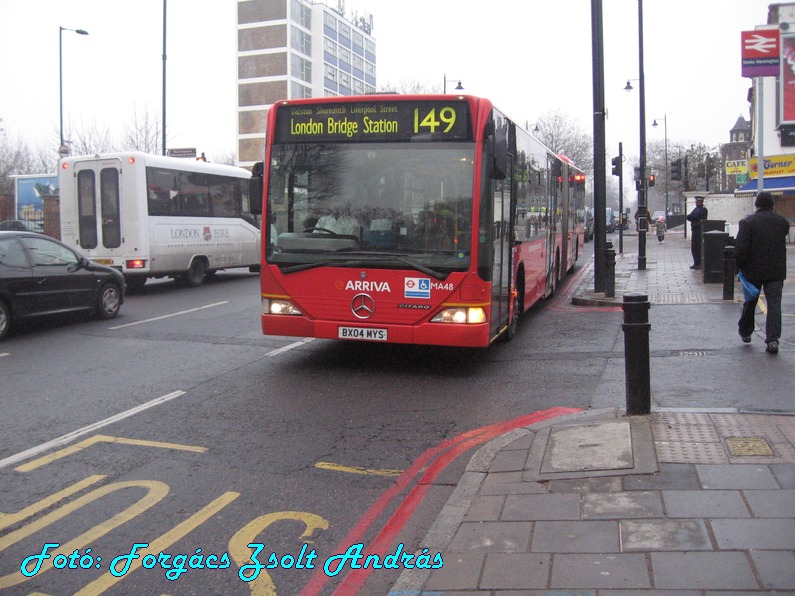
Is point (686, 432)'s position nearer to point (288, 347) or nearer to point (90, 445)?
point (90, 445)

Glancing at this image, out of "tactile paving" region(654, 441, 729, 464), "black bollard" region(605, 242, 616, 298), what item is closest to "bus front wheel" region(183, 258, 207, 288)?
"black bollard" region(605, 242, 616, 298)

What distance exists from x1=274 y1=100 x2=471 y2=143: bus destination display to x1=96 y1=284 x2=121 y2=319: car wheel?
19.9 feet

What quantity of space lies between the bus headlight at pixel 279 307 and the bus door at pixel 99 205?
31.4ft

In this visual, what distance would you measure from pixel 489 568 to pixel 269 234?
572 cm

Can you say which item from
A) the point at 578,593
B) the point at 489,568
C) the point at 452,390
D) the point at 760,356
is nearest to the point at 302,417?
the point at 452,390

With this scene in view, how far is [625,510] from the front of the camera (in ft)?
14.1

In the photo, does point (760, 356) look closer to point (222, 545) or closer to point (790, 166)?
point (222, 545)

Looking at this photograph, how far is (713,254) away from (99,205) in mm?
13396

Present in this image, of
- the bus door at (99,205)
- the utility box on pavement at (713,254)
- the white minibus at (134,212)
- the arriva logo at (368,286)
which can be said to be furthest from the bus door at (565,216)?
the bus door at (99,205)

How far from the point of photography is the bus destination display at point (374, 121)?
820 cm

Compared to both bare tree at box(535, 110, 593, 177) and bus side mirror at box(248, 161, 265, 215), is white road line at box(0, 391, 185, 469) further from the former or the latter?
bare tree at box(535, 110, 593, 177)

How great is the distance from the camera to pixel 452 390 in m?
7.98

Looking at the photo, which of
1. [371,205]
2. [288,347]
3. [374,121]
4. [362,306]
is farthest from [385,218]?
[288,347]

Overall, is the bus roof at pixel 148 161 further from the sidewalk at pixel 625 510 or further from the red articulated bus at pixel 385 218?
the sidewalk at pixel 625 510
